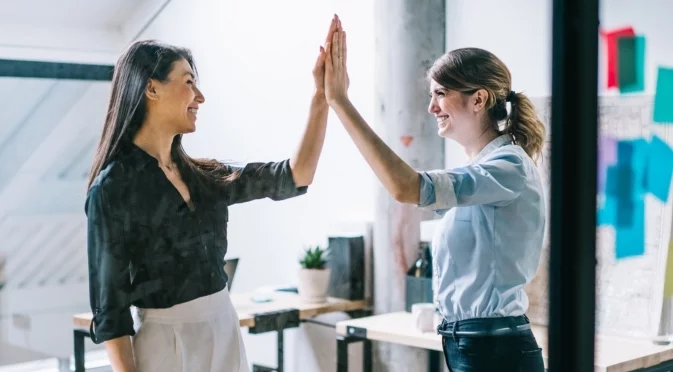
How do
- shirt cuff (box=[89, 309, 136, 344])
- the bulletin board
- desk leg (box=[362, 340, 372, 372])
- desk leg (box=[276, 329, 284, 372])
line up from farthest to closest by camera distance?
desk leg (box=[362, 340, 372, 372]) < the bulletin board < desk leg (box=[276, 329, 284, 372]) < shirt cuff (box=[89, 309, 136, 344])

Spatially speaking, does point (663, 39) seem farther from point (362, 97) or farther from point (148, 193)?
point (148, 193)

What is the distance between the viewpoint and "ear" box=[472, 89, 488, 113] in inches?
44.7

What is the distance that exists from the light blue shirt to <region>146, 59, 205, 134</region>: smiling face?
1.09 ft

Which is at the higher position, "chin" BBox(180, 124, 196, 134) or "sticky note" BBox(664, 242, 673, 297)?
"chin" BBox(180, 124, 196, 134)

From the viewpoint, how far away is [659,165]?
1.64 meters

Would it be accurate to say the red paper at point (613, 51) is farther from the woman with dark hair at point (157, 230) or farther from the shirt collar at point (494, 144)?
the woman with dark hair at point (157, 230)

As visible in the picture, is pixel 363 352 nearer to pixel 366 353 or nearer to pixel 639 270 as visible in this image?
pixel 366 353

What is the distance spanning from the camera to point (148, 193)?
1.00 meters

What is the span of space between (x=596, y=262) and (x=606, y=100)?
42 cm

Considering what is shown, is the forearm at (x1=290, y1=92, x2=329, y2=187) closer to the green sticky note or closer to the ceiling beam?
the ceiling beam

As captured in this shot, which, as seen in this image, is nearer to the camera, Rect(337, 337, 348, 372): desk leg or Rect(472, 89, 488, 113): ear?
Rect(472, 89, 488, 113): ear

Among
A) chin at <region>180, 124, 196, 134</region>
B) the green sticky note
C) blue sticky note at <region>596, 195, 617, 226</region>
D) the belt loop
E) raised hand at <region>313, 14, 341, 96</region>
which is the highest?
the green sticky note

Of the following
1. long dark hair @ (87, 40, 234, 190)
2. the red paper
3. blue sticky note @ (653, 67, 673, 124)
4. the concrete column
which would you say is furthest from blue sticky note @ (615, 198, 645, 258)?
long dark hair @ (87, 40, 234, 190)

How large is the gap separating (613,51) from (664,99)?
240 millimetres
